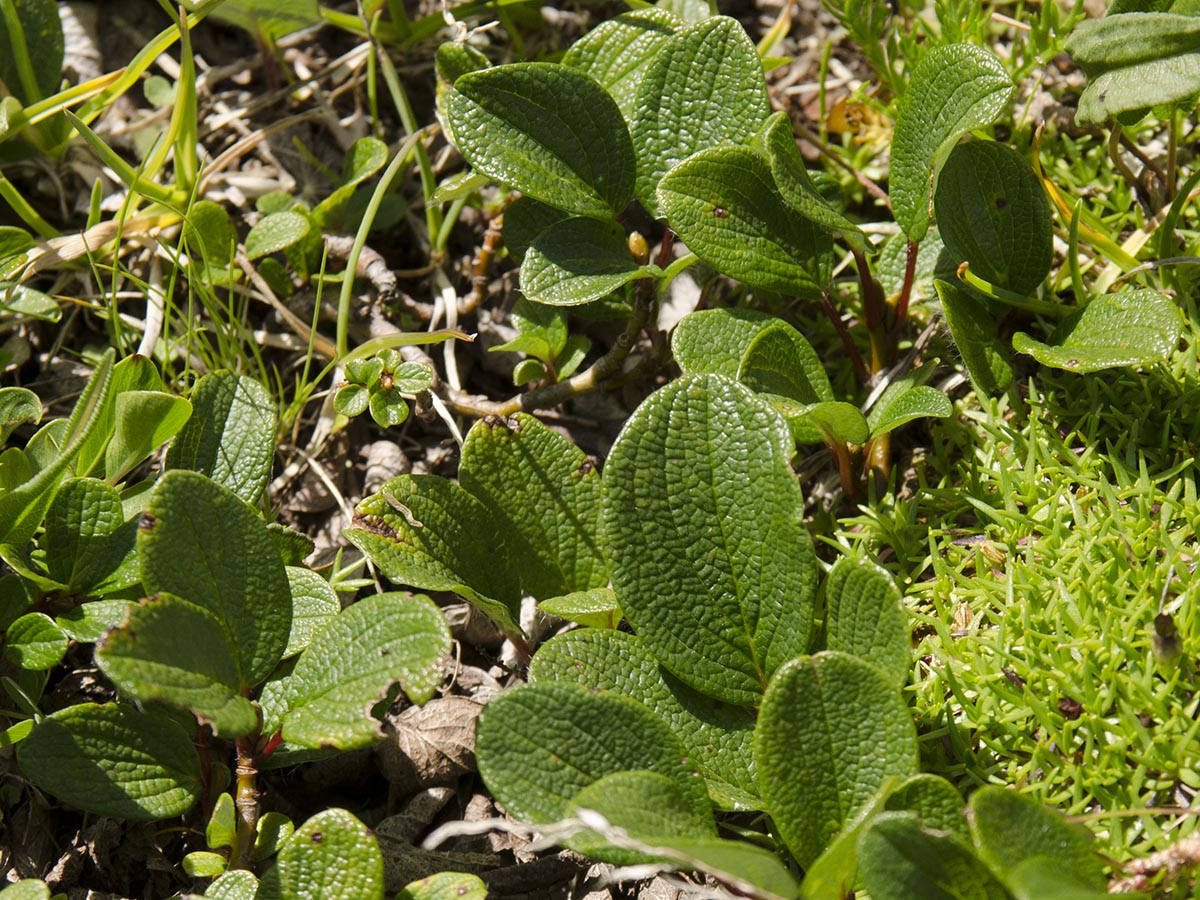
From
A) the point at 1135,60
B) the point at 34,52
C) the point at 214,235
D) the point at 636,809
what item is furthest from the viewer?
the point at 34,52

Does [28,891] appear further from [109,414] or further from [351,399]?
[351,399]

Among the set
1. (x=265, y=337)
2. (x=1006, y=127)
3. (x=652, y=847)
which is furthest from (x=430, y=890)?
(x=1006, y=127)

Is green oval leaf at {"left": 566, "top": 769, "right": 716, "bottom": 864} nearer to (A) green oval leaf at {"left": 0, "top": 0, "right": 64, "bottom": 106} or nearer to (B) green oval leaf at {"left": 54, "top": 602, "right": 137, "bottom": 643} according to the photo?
(B) green oval leaf at {"left": 54, "top": 602, "right": 137, "bottom": 643}

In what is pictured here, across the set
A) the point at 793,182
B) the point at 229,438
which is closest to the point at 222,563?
the point at 229,438

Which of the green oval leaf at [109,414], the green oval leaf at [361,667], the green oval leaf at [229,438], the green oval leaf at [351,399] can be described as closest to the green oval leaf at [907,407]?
the green oval leaf at [361,667]

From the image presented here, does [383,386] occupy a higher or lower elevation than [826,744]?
higher

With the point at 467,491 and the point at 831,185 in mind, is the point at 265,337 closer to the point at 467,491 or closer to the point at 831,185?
the point at 467,491

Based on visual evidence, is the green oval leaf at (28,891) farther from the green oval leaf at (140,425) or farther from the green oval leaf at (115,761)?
the green oval leaf at (140,425)
